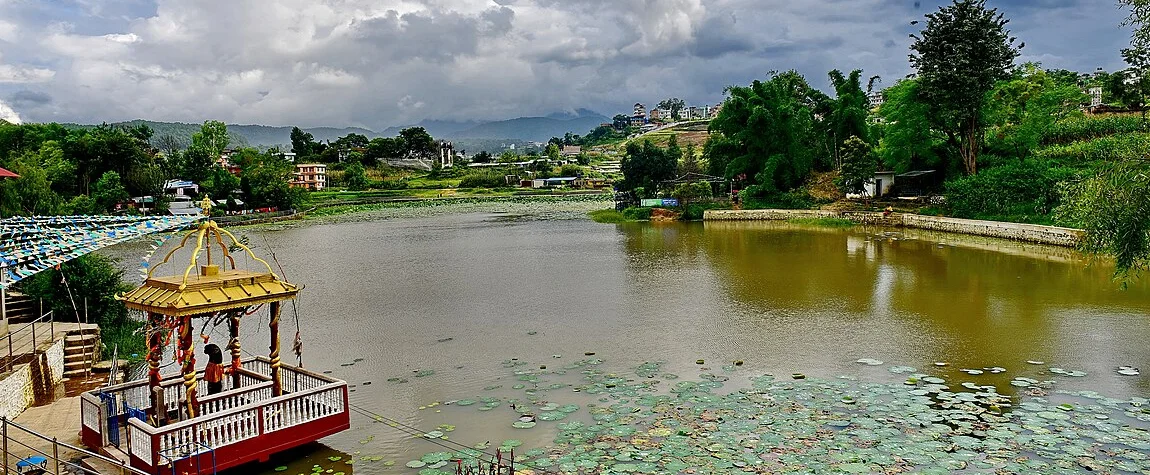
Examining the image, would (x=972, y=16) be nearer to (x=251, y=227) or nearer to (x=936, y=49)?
(x=936, y=49)

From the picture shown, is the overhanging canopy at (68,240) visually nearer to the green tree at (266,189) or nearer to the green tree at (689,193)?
the green tree at (689,193)

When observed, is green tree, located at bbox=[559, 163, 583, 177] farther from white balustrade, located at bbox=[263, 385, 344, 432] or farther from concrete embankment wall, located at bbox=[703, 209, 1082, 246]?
white balustrade, located at bbox=[263, 385, 344, 432]

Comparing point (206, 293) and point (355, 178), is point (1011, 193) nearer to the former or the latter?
point (206, 293)

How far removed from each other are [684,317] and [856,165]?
3061cm

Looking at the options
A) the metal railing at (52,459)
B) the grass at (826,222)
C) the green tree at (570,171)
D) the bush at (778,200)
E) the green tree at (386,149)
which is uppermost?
the green tree at (386,149)

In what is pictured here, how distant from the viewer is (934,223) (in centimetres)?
3566

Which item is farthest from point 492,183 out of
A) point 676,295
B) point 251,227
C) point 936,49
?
point 676,295

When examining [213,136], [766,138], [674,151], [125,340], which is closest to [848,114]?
[766,138]

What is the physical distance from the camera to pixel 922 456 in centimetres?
866

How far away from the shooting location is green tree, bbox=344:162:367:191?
89500 millimetres

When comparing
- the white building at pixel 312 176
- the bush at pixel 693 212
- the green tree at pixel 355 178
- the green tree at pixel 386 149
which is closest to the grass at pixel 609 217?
the bush at pixel 693 212

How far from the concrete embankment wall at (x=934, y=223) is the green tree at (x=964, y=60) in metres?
5.29

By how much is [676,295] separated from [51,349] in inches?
542

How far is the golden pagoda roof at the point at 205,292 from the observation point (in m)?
7.95
